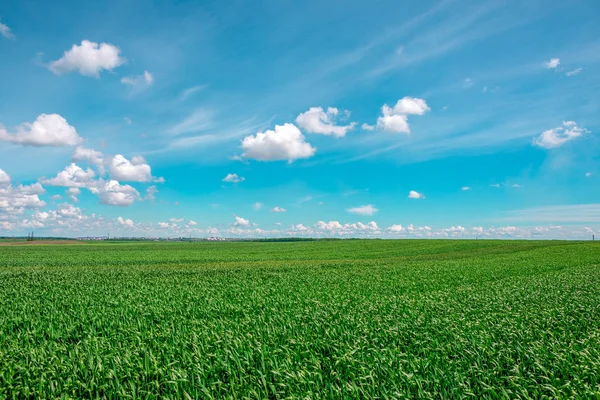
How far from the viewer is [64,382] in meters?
7.20

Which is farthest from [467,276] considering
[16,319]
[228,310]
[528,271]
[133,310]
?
[16,319]

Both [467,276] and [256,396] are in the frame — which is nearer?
[256,396]

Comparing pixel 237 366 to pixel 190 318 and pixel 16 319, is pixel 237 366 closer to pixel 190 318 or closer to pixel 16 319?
pixel 190 318

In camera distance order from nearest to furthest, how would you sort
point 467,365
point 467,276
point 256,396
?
1. point 256,396
2. point 467,365
3. point 467,276

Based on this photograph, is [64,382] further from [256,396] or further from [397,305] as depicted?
[397,305]

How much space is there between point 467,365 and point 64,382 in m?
8.42

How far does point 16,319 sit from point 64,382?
849cm

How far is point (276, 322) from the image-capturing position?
11.6 metres

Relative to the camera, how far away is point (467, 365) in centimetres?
772

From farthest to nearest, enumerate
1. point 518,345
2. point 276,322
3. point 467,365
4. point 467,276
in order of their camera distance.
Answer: point 467,276
point 276,322
point 518,345
point 467,365

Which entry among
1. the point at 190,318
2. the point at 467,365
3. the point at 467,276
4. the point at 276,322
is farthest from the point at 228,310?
the point at 467,276

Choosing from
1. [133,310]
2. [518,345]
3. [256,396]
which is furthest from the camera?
[133,310]

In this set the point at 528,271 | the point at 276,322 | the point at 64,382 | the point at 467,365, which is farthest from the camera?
the point at 528,271

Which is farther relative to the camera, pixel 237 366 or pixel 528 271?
pixel 528 271
